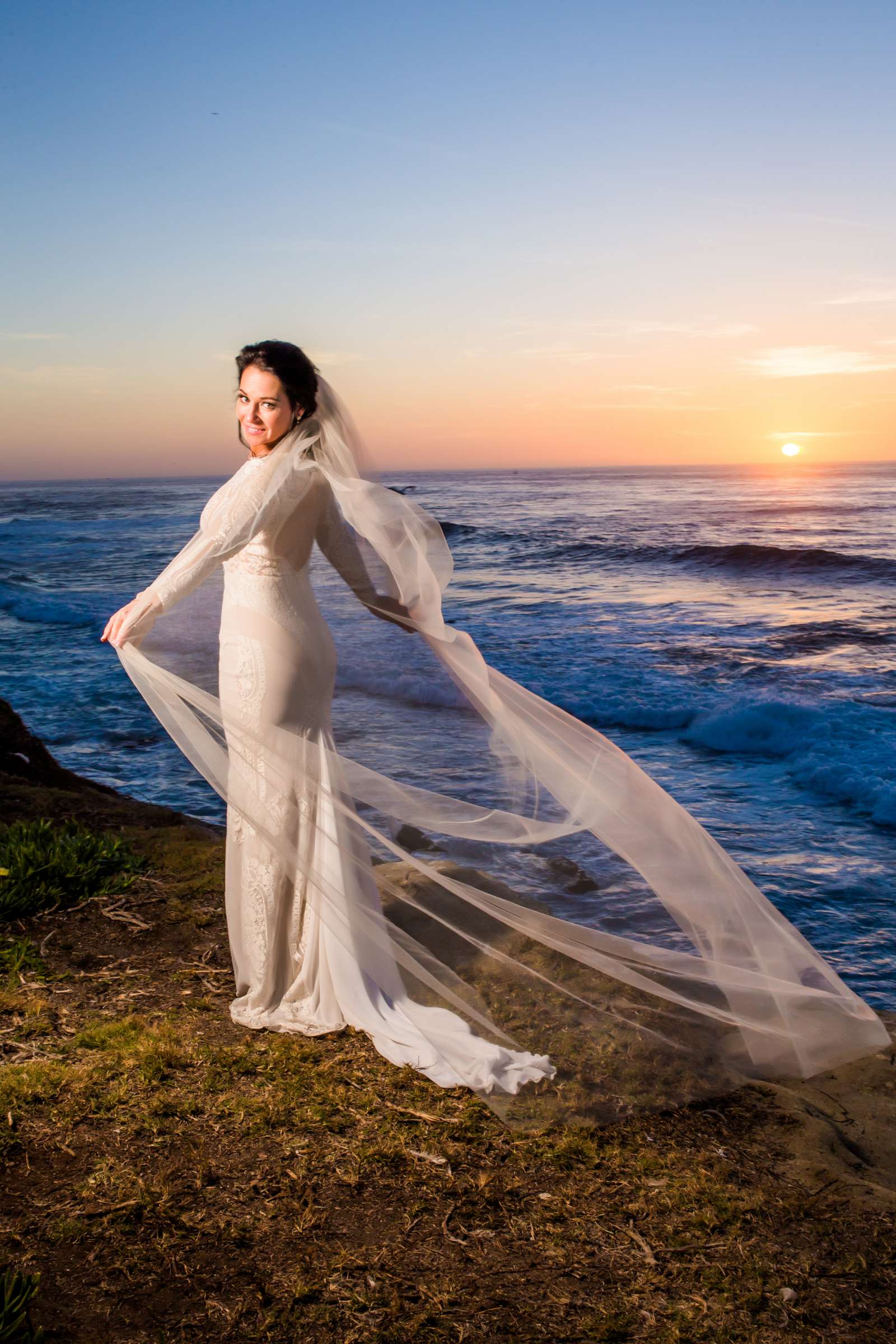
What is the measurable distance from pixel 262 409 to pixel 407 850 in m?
1.62

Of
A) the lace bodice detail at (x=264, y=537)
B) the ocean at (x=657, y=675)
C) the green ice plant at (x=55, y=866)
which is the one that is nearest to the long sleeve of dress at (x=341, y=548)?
the lace bodice detail at (x=264, y=537)

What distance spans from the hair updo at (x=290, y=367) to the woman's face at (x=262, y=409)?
16mm

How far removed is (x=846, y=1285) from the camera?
7.82 feet

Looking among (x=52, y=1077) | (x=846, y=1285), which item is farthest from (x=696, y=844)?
(x=52, y=1077)

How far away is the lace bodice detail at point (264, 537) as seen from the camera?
10.5 feet

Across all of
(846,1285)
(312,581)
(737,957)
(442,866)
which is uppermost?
(312,581)

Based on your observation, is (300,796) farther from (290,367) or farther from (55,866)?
(55,866)

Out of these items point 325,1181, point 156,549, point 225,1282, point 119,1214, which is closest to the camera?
point 225,1282

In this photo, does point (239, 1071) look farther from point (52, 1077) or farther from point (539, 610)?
point (539, 610)

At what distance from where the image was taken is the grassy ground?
2260 mm

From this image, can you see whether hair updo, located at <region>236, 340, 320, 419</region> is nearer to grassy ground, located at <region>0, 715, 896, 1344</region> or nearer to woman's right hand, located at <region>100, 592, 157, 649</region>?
woman's right hand, located at <region>100, 592, 157, 649</region>

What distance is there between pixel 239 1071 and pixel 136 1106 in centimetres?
36

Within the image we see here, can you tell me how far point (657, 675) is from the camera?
41.3 feet

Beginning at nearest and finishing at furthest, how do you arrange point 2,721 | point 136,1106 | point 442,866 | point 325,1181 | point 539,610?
1. point 325,1181
2. point 136,1106
3. point 442,866
4. point 2,721
5. point 539,610
